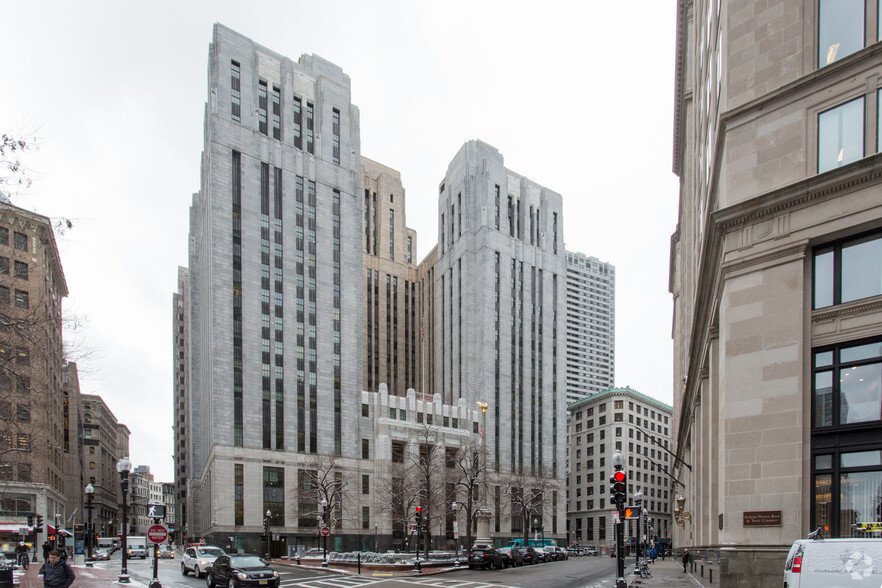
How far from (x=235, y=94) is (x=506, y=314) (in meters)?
53.3

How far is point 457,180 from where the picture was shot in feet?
387

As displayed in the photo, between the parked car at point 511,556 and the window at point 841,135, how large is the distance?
122 ft

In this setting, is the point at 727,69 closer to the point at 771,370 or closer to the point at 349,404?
the point at 771,370

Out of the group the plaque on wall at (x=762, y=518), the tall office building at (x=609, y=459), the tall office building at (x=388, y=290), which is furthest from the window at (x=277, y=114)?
the tall office building at (x=609, y=459)

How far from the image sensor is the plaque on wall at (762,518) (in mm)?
16625

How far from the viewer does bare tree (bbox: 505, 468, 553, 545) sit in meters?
88.5

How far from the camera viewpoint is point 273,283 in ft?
268

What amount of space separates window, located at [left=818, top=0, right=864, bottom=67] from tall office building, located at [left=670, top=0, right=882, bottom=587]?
34mm

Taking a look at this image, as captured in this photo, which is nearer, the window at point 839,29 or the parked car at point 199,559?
the window at point 839,29

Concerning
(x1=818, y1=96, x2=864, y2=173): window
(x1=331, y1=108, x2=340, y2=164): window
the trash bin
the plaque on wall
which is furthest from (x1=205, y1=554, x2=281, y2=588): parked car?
(x1=331, y1=108, x2=340, y2=164): window

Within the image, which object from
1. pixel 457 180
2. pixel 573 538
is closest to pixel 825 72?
pixel 457 180

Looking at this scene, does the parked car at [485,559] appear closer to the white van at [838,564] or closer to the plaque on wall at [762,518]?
the plaque on wall at [762,518]

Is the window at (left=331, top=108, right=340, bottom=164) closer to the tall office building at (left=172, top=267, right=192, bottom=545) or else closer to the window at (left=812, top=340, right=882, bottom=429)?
the tall office building at (left=172, top=267, right=192, bottom=545)

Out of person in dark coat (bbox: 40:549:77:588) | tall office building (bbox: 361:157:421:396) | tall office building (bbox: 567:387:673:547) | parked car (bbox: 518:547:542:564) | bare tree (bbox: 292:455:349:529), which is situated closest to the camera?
person in dark coat (bbox: 40:549:77:588)
